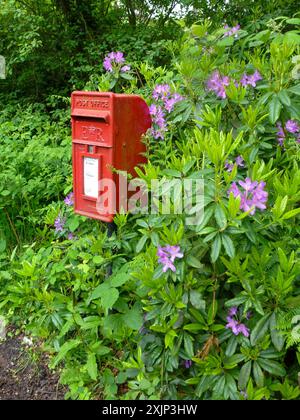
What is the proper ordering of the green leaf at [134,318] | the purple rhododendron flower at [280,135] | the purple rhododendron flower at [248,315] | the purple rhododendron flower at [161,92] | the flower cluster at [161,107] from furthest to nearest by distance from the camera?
the purple rhododendron flower at [161,92]
the flower cluster at [161,107]
the purple rhododendron flower at [280,135]
the green leaf at [134,318]
the purple rhododendron flower at [248,315]

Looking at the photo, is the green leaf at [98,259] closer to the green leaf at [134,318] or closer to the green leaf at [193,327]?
the green leaf at [134,318]

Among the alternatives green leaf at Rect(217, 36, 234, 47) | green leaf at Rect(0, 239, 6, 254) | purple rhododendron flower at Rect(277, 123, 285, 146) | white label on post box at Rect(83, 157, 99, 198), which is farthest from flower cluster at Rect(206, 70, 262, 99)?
green leaf at Rect(0, 239, 6, 254)

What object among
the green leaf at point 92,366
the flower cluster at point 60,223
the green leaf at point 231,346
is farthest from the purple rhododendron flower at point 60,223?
the green leaf at point 231,346

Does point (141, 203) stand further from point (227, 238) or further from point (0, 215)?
point (0, 215)

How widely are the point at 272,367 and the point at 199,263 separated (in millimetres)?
513

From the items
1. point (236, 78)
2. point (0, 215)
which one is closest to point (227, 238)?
point (236, 78)

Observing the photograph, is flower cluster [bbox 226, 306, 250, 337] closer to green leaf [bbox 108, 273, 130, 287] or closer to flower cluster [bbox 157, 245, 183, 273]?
flower cluster [bbox 157, 245, 183, 273]

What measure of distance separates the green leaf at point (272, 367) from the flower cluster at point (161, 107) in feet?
4.29

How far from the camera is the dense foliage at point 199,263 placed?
190cm

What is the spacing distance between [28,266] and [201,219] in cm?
133

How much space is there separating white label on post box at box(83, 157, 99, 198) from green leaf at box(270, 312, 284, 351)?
3.88 ft

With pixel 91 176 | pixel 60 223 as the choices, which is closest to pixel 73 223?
pixel 60 223

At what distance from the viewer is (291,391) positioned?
6.32 ft

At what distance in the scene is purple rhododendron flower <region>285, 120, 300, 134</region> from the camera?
240 cm
